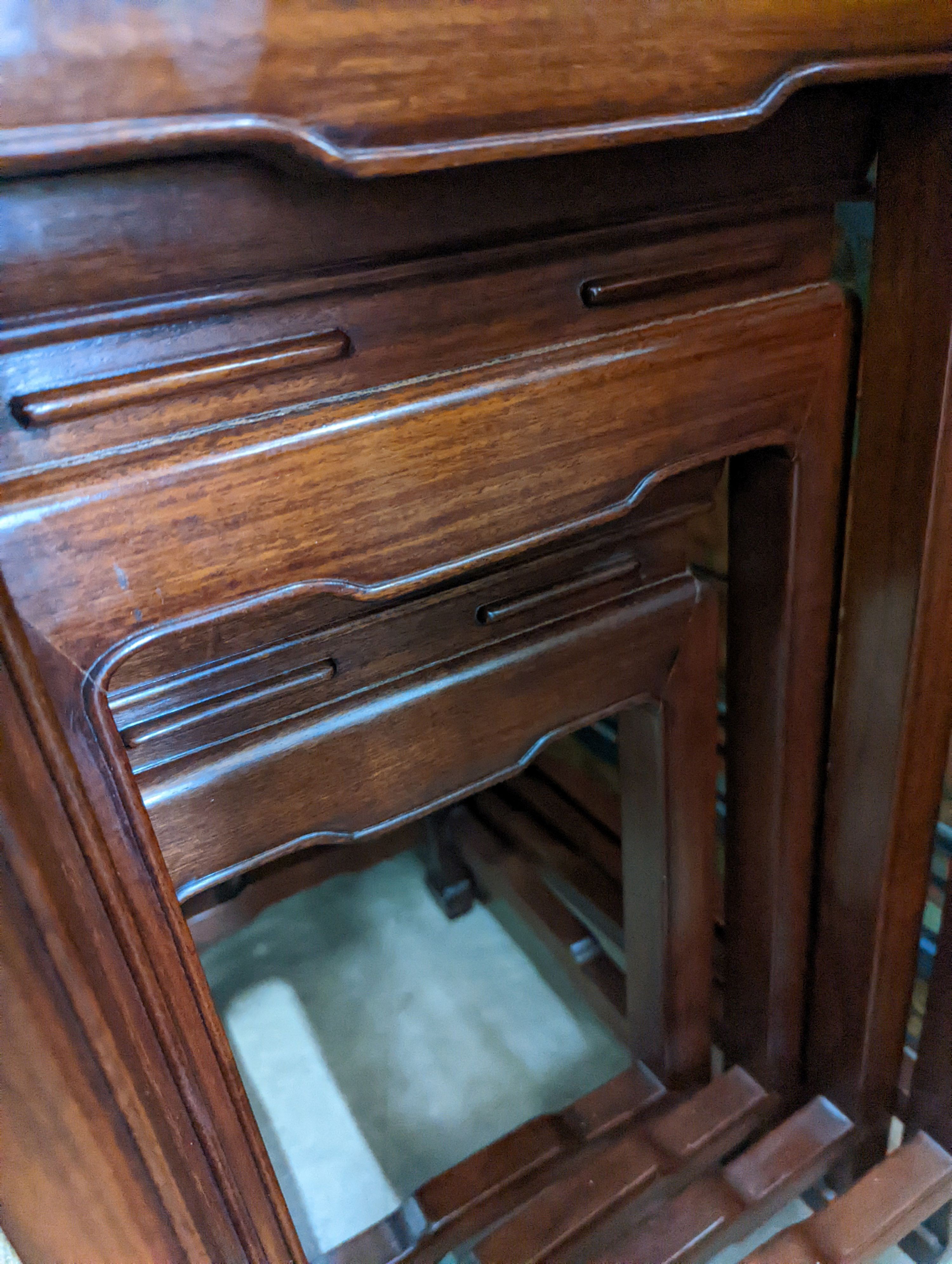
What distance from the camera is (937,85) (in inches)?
20.0

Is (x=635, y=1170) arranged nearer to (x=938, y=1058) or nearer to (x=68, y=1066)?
(x=938, y=1058)

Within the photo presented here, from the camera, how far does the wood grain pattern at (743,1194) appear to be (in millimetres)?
795

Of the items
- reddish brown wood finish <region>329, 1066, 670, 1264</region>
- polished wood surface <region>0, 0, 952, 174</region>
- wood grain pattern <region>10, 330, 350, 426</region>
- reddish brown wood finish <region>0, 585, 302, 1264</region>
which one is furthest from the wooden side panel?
reddish brown wood finish <region>329, 1066, 670, 1264</region>

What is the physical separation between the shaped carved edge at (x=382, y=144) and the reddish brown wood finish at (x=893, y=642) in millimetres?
104

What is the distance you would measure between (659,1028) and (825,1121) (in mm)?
195

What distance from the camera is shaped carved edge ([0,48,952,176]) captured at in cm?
30

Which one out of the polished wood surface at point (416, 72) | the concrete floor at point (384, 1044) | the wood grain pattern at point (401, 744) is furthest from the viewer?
the concrete floor at point (384, 1044)

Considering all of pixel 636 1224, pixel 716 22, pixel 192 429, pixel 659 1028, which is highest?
pixel 716 22

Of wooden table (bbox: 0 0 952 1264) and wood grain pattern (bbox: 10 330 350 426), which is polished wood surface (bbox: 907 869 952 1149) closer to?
wooden table (bbox: 0 0 952 1264)

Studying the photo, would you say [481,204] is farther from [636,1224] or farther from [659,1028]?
[636,1224]

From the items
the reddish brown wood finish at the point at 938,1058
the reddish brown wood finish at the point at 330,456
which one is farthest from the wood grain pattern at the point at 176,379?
the reddish brown wood finish at the point at 938,1058

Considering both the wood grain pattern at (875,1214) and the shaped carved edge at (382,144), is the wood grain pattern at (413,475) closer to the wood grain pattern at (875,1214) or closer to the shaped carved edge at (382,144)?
the shaped carved edge at (382,144)

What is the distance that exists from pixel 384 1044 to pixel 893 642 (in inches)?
34.6

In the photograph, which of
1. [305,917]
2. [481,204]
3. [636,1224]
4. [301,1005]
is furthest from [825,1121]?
[481,204]
